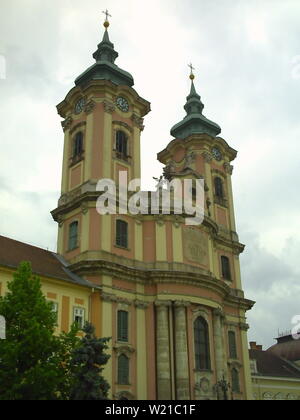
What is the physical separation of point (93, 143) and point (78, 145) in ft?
7.08

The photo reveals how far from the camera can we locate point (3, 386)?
59.6ft

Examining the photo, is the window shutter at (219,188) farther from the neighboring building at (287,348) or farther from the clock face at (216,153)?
the neighboring building at (287,348)

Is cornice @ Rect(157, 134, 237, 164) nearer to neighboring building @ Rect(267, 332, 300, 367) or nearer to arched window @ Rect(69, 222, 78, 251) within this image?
arched window @ Rect(69, 222, 78, 251)

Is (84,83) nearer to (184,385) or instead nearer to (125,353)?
(125,353)

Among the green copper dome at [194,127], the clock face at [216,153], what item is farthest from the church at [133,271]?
the green copper dome at [194,127]

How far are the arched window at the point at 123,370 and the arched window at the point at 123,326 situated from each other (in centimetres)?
105

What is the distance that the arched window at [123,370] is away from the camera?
28489mm

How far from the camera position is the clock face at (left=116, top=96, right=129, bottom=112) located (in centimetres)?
3694

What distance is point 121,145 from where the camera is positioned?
36.0 m

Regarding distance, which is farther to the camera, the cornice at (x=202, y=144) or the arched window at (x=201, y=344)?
the cornice at (x=202, y=144)

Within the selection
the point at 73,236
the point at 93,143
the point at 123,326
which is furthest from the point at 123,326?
the point at 93,143

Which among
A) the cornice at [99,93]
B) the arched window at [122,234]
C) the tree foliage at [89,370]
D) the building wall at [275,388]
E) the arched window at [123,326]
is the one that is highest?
the cornice at [99,93]

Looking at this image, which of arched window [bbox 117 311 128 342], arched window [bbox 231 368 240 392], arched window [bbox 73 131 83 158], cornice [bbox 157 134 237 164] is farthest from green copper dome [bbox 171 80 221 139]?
arched window [bbox 231 368 240 392]
